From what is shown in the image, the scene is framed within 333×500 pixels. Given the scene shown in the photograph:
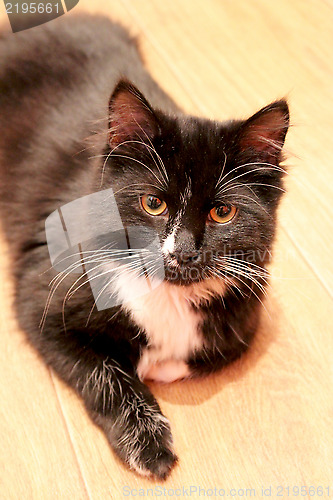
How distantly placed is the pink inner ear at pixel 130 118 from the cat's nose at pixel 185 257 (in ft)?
0.79

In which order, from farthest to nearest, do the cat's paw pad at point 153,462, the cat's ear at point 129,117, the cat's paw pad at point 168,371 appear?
the cat's paw pad at point 168,371 → the cat's paw pad at point 153,462 → the cat's ear at point 129,117

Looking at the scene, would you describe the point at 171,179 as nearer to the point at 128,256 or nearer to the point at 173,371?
A: the point at 128,256

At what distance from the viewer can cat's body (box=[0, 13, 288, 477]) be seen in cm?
105

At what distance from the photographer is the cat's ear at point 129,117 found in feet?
3.34

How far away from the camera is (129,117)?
1056 millimetres

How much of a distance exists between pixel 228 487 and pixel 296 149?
3.84ft

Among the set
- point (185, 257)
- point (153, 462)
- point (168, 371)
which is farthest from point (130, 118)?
point (153, 462)

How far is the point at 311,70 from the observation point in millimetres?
2170

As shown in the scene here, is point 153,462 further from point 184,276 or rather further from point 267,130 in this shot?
point 267,130

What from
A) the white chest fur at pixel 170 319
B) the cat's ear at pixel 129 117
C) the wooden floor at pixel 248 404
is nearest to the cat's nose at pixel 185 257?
the white chest fur at pixel 170 319

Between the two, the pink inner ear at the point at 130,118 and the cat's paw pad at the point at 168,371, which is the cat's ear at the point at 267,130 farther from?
the cat's paw pad at the point at 168,371

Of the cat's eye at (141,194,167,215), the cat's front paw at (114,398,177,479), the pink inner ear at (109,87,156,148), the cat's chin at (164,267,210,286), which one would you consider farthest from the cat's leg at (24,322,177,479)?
the pink inner ear at (109,87,156,148)

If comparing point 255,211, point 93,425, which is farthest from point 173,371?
point 255,211

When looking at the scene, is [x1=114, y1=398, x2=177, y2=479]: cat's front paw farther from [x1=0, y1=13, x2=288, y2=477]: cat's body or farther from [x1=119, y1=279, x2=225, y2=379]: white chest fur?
[x1=119, y1=279, x2=225, y2=379]: white chest fur
